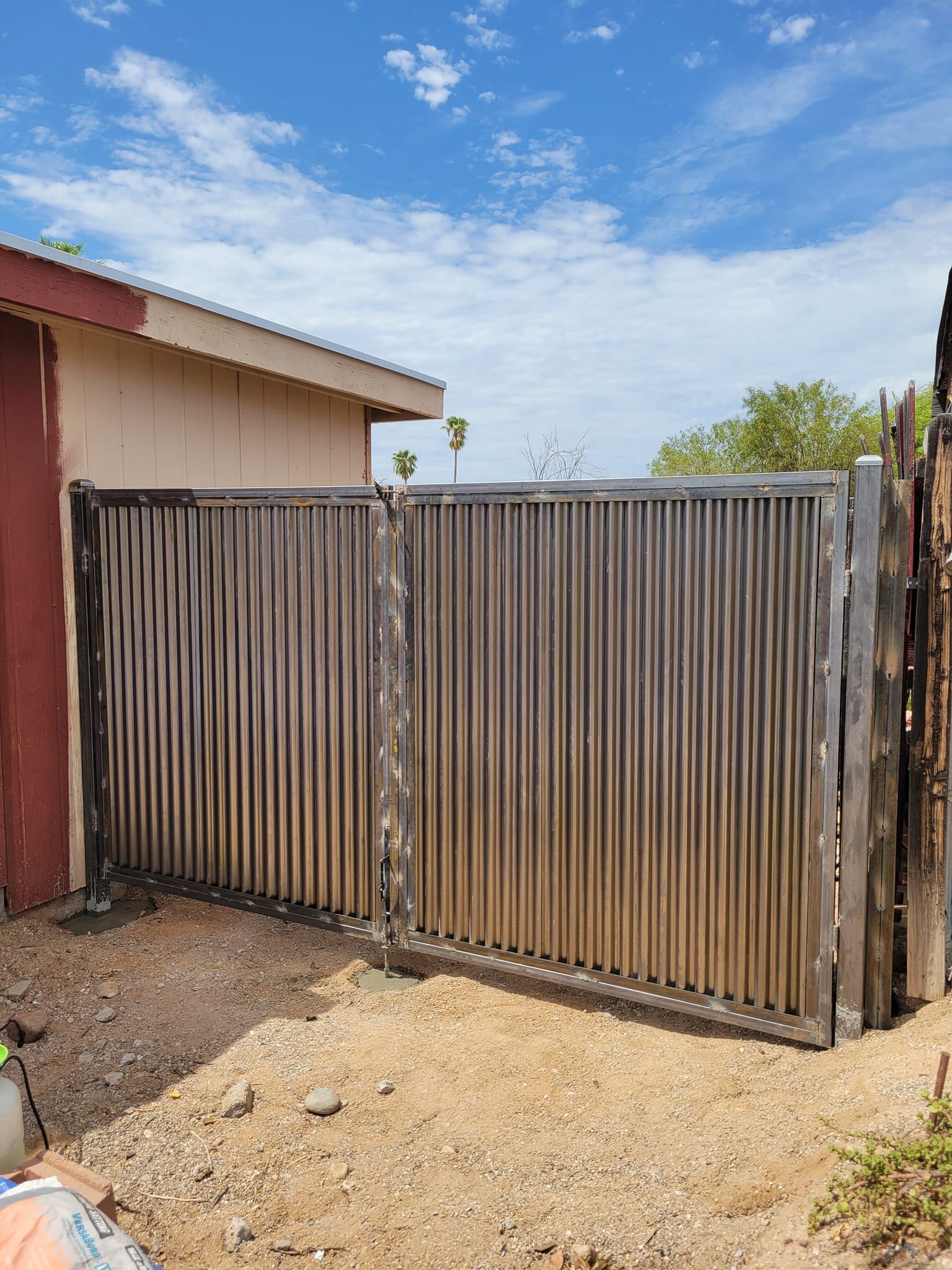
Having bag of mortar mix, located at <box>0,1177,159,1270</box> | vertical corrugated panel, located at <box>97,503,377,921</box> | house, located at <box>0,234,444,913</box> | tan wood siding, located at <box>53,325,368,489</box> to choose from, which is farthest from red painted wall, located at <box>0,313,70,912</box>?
bag of mortar mix, located at <box>0,1177,159,1270</box>

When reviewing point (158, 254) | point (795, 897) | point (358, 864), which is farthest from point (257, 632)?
point (158, 254)

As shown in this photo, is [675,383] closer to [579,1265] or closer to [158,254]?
[158,254]

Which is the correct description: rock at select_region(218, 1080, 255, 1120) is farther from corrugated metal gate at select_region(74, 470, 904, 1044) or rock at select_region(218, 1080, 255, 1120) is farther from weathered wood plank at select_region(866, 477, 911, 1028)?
weathered wood plank at select_region(866, 477, 911, 1028)

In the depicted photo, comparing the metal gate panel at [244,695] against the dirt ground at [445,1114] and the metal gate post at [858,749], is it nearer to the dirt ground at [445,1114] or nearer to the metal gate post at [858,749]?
the dirt ground at [445,1114]

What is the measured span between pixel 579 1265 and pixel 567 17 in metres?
10.2

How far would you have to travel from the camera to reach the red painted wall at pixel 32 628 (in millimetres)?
3855

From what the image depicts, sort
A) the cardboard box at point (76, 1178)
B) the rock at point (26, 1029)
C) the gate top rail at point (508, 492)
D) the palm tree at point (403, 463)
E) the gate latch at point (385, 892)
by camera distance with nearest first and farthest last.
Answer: the cardboard box at point (76, 1178)
the gate top rail at point (508, 492)
the rock at point (26, 1029)
the gate latch at point (385, 892)
the palm tree at point (403, 463)

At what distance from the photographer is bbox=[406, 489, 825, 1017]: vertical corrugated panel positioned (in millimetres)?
2795

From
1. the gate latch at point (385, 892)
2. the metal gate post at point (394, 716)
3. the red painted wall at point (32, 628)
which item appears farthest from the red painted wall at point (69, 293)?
the gate latch at point (385, 892)

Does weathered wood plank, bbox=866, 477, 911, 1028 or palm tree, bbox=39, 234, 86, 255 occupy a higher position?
palm tree, bbox=39, 234, 86, 255

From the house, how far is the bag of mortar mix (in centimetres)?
267

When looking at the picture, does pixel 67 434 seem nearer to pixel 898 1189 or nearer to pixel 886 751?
pixel 886 751

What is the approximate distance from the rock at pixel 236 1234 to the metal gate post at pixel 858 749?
6.19ft

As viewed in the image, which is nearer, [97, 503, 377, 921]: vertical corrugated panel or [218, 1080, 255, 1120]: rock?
→ [218, 1080, 255, 1120]: rock
